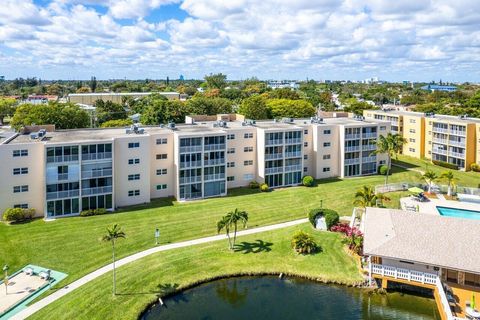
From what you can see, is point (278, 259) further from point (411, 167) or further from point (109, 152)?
point (411, 167)

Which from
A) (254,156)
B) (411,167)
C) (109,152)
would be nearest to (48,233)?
(109,152)

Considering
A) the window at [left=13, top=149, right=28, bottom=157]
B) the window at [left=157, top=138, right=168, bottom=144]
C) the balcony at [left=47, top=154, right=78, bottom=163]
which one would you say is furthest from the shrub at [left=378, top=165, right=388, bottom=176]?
the window at [left=13, top=149, right=28, bottom=157]

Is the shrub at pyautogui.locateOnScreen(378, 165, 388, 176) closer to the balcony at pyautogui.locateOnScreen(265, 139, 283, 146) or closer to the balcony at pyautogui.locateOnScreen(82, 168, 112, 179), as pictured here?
the balcony at pyautogui.locateOnScreen(265, 139, 283, 146)

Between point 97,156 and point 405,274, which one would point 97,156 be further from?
point 405,274

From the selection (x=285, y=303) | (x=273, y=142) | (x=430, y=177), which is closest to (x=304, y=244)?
(x=285, y=303)

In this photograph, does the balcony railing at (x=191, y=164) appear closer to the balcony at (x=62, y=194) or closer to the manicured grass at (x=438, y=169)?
the balcony at (x=62, y=194)
